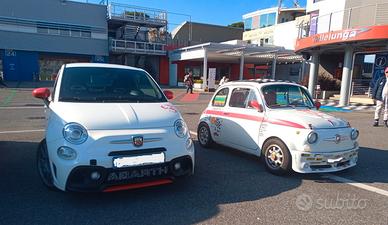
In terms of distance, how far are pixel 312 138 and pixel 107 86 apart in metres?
3.34

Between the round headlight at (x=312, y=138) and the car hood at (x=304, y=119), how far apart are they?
137 millimetres

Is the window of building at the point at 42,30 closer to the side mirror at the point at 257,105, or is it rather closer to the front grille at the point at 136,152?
the side mirror at the point at 257,105

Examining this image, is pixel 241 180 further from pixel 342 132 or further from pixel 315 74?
pixel 315 74

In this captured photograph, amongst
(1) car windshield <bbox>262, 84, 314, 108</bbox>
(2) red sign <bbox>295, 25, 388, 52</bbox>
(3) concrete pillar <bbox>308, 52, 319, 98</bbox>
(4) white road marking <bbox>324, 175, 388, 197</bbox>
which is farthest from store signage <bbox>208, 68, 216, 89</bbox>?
(4) white road marking <bbox>324, 175, 388, 197</bbox>

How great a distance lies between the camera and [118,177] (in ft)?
11.3

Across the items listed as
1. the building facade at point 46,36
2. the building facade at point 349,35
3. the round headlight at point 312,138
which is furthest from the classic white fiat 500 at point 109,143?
the building facade at point 46,36

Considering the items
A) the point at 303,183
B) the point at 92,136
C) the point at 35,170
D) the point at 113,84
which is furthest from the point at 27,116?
the point at 303,183

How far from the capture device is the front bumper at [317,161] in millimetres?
4488

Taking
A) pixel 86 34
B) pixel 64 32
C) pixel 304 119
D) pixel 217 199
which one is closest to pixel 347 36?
pixel 304 119

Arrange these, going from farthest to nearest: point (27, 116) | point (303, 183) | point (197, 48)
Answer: point (197, 48) < point (27, 116) < point (303, 183)

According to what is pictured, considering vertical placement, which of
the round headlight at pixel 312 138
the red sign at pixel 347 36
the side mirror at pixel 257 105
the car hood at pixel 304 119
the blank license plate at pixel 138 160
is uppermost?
the red sign at pixel 347 36

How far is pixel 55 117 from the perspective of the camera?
12.5 ft

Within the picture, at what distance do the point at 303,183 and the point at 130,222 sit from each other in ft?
8.98

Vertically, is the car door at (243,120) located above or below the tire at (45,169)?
above
